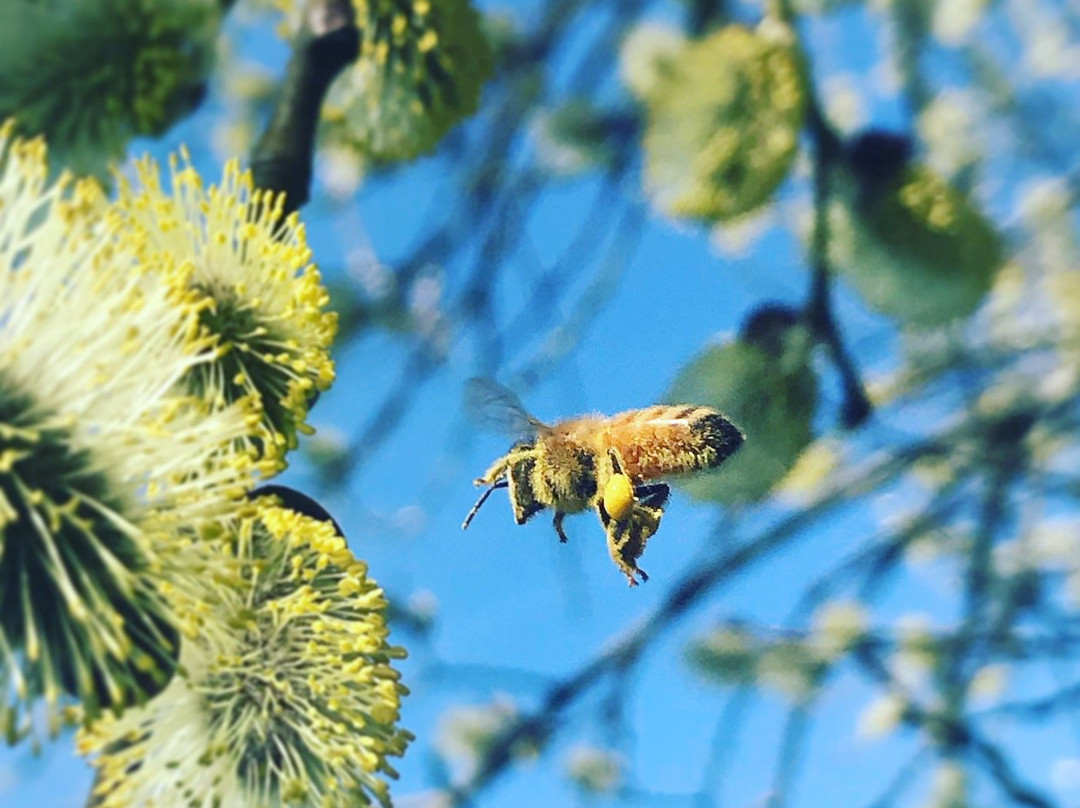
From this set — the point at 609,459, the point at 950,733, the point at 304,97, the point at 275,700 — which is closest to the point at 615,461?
the point at 609,459

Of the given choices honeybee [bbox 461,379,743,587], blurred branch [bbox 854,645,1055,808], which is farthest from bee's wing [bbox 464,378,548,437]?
blurred branch [bbox 854,645,1055,808]

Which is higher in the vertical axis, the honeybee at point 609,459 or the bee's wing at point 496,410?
the bee's wing at point 496,410

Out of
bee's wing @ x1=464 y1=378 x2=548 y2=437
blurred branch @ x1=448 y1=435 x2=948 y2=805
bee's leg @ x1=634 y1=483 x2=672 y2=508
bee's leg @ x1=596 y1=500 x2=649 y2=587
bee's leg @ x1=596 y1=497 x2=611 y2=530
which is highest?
blurred branch @ x1=448 y1=435 x2=948 y2=805

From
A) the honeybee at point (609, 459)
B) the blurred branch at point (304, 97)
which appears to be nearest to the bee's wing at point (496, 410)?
the honeybee at point (609, 459)

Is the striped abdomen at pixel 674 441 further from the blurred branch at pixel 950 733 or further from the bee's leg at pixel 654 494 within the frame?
the blurred branch at pixel 950 733

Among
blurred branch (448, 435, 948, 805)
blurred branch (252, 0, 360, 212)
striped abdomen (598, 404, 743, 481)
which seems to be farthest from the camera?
blurred branch (448, 435, 948, 805)

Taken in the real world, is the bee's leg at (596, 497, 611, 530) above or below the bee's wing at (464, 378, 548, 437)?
below

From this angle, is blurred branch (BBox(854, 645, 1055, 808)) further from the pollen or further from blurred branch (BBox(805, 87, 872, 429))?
the pollen

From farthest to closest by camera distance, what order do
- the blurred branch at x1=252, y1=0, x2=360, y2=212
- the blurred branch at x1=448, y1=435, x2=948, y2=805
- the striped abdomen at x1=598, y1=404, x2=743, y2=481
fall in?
the blurred branch at x1=448, y1=435, x2=948, y2=805 < the blurred branch at x1=252, y1=0, x2=360, y2=212 < the striped abdomen at x1=598, y1=404, x2=743, y2=481
